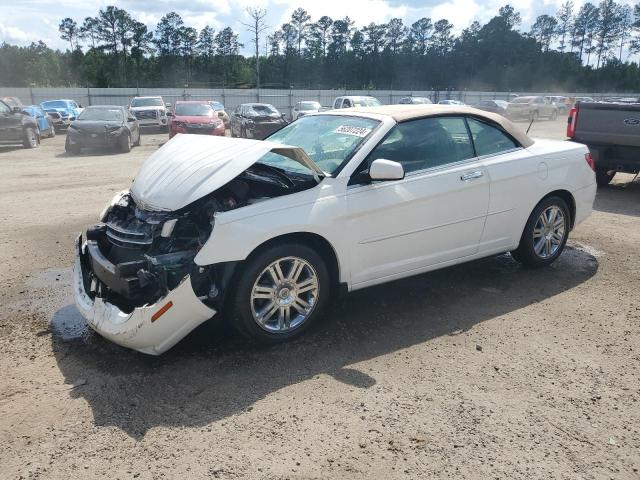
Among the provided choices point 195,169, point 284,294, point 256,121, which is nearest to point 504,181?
point 284,294

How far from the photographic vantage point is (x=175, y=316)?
3.48 m

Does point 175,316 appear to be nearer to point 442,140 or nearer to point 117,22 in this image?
point 442,140

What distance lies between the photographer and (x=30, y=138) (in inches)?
741

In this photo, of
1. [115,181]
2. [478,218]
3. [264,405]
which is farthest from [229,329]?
[115,181]

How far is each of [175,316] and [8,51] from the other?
9101 centimetres

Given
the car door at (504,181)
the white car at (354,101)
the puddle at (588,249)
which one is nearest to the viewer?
the car door at (504,181)

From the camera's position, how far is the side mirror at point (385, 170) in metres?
4.02

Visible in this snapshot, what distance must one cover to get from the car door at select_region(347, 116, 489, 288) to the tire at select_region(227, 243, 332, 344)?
0.36 m

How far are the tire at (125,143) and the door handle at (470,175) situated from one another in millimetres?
14886

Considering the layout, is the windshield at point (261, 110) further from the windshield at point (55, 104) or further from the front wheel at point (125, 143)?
the windshield at point (55, 104)

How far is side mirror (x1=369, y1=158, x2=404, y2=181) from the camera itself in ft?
13.2

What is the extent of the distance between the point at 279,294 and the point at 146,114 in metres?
24.8

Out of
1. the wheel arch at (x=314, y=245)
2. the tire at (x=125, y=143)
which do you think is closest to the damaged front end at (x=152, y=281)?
the wheel arch at (x=314, y=245)

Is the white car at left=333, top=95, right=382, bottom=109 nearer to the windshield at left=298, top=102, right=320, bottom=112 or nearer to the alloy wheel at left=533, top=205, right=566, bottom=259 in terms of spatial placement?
the windshield at left=298, top=102, right=320, bottom=112
